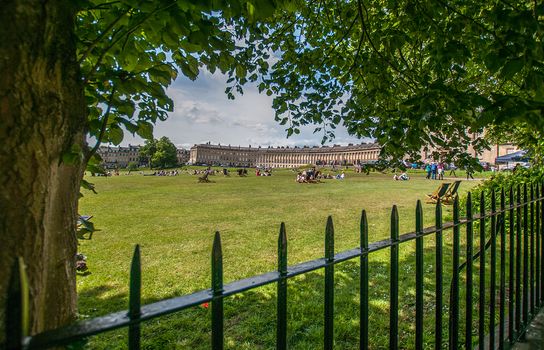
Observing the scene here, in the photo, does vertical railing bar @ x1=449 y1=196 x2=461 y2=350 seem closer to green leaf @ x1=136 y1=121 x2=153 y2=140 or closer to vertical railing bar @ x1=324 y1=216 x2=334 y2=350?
vertical railing bar @ x1=324 y1=216 x2=334 y2=350

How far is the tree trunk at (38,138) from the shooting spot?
925 millimetres

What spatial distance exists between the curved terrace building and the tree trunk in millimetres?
117575

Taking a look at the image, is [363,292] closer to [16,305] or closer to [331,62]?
[16,305]

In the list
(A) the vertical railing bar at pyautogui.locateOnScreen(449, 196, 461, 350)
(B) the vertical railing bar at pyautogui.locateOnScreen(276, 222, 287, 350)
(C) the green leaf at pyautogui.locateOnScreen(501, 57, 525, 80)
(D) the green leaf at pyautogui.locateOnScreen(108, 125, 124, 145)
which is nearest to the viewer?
(B) the vertical railing bar at pyautogui.locateOnScreen(276, 222, 287, 350)

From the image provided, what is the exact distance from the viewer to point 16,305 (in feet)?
2.24

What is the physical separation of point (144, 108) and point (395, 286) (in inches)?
73.5

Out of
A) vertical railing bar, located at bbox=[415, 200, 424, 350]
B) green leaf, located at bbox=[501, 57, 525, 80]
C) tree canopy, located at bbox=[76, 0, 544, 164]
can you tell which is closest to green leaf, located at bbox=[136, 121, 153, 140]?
tree canopy, located at bbox=[76, 0, 544, 164]

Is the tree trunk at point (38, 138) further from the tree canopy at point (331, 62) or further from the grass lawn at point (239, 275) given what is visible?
the grass lawn at point (239, 275)

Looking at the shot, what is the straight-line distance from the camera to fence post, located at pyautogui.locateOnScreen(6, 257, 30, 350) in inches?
26.2

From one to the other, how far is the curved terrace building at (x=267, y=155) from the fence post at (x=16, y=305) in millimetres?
117989

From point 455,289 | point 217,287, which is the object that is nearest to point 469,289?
point 455,289

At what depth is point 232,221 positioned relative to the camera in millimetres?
10586

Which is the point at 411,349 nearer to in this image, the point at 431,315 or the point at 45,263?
the point at 431,315

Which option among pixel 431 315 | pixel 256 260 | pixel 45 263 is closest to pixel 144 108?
pixel 45 263
